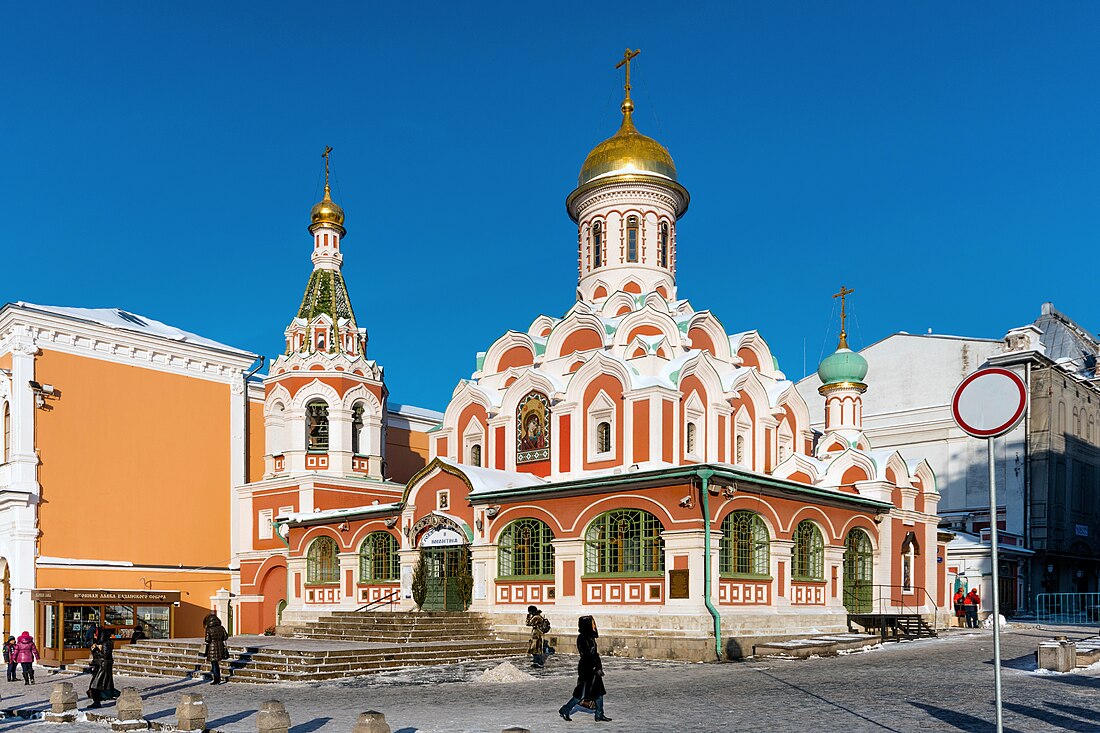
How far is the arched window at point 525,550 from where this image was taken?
23953 millimetres

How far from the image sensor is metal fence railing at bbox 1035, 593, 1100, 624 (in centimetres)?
3534

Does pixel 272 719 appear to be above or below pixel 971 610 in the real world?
above

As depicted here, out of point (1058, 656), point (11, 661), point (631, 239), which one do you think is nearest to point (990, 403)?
point (1058, 656)

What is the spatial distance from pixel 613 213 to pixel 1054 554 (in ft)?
Result: 76.3

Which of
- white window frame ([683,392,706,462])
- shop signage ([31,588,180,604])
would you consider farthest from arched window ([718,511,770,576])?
shop signage ([31,588,180,604])

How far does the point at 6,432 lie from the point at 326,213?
11.5 m

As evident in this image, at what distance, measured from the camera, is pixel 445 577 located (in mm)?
25781

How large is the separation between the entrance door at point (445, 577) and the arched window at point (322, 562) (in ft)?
13.7

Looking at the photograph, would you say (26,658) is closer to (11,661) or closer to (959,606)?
(11,661)

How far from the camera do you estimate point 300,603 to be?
2970cm

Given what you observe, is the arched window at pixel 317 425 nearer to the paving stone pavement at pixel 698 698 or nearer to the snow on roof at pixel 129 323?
the snow on roof at pixel 129 323

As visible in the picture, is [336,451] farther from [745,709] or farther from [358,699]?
[745,709]

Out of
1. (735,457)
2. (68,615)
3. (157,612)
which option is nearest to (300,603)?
(157,612)

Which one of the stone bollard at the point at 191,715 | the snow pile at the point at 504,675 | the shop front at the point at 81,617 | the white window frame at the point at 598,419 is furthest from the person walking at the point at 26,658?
the white window frame at the point at 598,419
